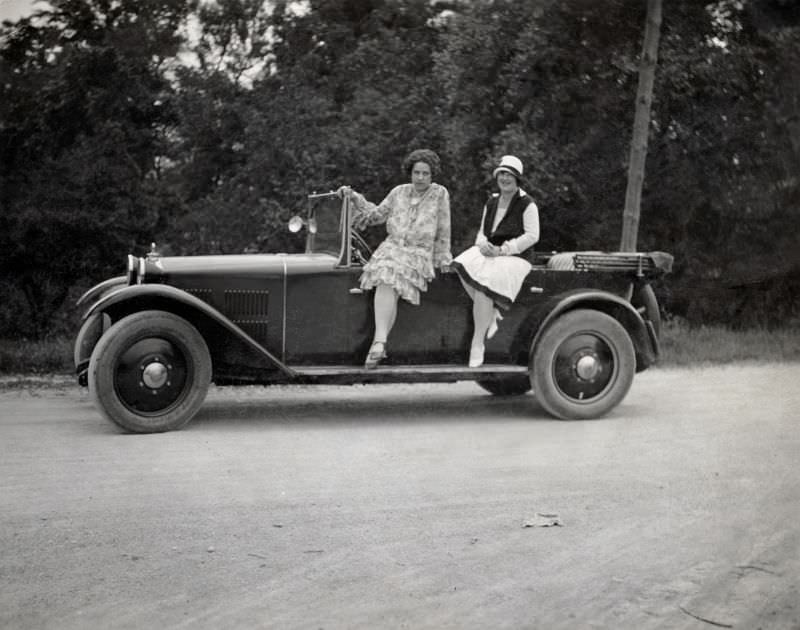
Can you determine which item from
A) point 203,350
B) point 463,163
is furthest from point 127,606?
point 463,163

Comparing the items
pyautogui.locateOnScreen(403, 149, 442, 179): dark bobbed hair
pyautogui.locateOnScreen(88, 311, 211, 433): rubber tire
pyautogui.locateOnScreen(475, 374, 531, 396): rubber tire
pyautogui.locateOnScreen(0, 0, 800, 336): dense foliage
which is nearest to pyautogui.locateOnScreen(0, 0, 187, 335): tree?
pyautogui.locateOnScreen(0, 0, 800, 336): dense foliage

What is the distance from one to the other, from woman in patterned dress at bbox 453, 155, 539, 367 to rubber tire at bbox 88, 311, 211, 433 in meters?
1.82

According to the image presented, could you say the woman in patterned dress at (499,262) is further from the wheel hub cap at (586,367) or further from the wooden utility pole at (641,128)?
the wooden utility pole at (641,128)

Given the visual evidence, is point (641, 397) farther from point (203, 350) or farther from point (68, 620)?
point (68, 620)

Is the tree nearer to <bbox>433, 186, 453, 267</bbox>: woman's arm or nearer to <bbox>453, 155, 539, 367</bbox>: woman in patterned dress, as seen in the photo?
<bbox>433, 186, 453, 267</bbox>: woman's arm

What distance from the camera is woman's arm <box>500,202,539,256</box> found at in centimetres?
707

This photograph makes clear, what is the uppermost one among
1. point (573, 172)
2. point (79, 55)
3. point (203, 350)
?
point (79, 55)

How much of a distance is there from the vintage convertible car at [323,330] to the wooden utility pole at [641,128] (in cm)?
367

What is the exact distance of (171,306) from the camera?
6.52m

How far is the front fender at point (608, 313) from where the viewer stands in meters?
6.99

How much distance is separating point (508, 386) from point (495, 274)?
1.39 metres

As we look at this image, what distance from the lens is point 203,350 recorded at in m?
6.38

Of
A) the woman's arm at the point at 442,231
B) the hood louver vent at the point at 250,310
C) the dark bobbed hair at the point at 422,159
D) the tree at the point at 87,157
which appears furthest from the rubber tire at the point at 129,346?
the tree at the point at 87,157

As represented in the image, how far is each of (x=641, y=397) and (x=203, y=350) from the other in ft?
11.5
